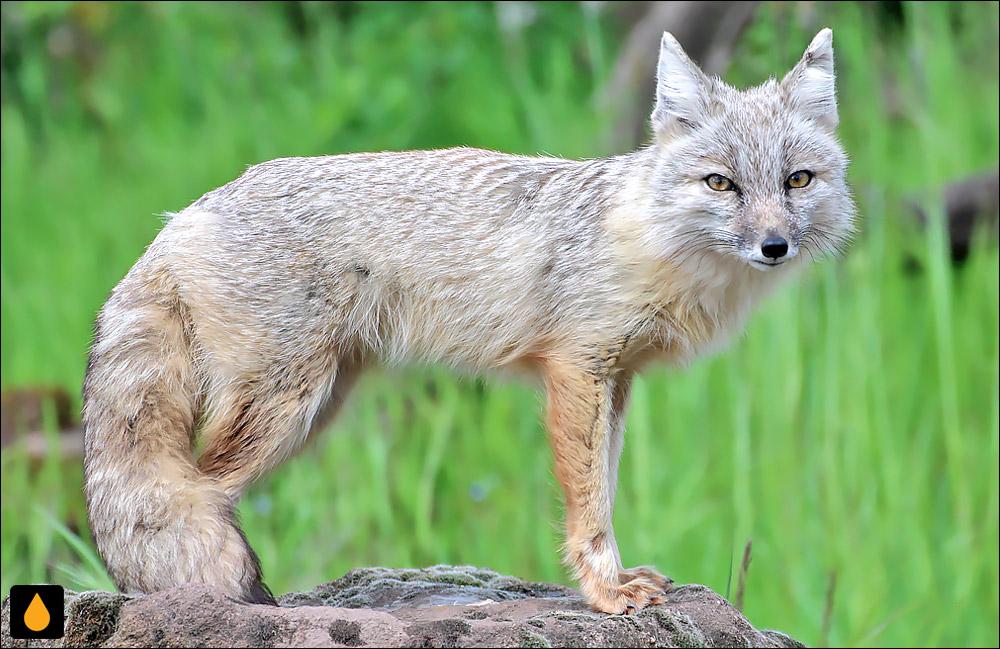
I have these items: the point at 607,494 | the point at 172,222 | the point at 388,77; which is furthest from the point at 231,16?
the point at 607,494

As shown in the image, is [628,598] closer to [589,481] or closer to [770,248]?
[589,481]

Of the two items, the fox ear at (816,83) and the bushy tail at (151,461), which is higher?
the fox ear at (816,83)

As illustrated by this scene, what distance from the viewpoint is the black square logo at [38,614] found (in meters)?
3.15

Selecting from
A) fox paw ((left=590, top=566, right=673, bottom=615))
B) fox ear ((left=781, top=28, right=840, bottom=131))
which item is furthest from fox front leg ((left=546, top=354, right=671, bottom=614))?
fox ear ((left=781, top=28, right=840, bottom=131))

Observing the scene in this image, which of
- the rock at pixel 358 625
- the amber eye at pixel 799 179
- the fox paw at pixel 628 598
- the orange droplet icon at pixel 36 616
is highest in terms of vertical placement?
the amber eye at pixel 799 179

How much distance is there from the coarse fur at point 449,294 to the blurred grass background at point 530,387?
0.39 meters

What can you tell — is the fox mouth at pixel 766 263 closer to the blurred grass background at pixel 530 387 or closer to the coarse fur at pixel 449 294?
the coarse fur at pixel 449 294

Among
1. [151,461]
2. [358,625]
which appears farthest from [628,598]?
[151,461]

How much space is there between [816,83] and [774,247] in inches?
35.8

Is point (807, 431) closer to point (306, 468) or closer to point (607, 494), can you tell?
point (607, 494)

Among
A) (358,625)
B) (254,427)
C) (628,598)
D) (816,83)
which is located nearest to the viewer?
(358,625)

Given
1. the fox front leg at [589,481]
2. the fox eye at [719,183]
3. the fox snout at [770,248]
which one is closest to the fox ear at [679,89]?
the fox eye at [719,183]

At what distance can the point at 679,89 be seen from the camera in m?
4.12

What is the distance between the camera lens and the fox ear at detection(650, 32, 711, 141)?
13.4 feet
